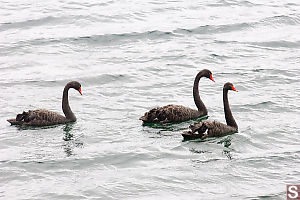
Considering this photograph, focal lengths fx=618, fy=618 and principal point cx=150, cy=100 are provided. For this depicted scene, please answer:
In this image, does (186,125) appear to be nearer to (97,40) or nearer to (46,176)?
(46,176)

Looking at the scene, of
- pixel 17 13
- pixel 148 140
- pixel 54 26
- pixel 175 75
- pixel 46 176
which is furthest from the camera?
pixel 17 13

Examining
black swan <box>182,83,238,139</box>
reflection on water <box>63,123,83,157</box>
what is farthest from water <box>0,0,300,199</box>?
black swan <box>182,83,238,139</box>

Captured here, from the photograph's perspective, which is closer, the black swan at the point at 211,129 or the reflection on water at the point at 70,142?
the reflection on water at the point at 70,142

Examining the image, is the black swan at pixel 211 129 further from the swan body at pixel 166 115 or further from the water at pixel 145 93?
the swan body at pixel 166 115

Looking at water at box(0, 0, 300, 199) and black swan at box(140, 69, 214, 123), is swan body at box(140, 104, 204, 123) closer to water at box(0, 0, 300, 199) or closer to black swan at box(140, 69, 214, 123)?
black swan at box(140, 69, 214, 123)

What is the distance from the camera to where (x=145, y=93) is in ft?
48.9

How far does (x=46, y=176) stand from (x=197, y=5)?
16944 millimetres

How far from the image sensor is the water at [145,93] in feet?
31.9

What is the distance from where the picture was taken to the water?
31.9ft

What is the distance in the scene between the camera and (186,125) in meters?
12.4

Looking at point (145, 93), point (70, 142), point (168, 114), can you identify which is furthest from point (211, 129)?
point (145, 93)

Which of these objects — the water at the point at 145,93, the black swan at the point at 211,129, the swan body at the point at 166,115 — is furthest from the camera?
the swan body at the point at 166,115

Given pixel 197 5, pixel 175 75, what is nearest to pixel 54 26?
pixel 197 5

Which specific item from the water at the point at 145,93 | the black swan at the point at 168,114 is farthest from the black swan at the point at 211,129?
the black swan at the point at 168,114
